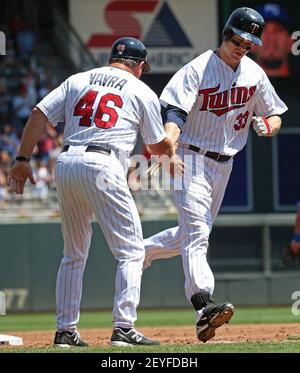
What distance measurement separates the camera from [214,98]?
19.7 feet

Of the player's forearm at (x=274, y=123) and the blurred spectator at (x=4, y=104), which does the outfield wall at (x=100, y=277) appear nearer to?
the blurred spectator at (x=4, y=104)

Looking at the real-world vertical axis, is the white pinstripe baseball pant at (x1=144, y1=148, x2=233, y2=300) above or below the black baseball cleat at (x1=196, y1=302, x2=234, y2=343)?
above

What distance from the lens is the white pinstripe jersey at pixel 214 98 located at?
596 cm

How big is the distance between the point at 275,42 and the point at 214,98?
9733mm

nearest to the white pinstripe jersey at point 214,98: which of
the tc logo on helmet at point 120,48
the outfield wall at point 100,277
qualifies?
the tc logo on helmet at point 120,48

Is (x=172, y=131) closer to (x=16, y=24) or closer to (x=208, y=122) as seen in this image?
(x=208, y=122)

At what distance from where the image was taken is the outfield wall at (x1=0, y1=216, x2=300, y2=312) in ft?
42.6

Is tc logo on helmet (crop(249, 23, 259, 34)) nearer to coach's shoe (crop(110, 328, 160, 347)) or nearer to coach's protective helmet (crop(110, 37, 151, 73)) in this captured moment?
coach's protective helmet (crop(110, 37, 151, 73))

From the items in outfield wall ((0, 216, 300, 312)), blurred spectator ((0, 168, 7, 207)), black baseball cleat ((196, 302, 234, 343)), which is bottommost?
black baseball cleat ((196, 302, 234, 343))

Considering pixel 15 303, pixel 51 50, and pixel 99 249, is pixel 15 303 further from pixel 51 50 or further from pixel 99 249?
pixel 51 50

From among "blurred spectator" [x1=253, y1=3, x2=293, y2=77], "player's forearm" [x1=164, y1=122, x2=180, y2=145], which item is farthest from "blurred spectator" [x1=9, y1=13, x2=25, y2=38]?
"player's forearm" [x1=164, y1=122, x2=180, y2=145]

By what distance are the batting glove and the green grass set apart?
12.4 feet

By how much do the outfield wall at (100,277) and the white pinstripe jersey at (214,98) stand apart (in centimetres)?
710

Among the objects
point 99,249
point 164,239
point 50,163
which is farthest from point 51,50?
point 164,239
